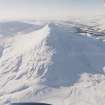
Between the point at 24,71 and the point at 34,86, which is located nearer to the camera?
the point at 34,86

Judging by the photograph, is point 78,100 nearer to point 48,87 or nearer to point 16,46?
point 48,87

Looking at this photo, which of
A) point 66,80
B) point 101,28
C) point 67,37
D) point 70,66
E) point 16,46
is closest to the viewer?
point 66,80

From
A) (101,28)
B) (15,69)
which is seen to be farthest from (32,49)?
(101,28)

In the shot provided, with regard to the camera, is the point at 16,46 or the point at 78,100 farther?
the point at 16,46

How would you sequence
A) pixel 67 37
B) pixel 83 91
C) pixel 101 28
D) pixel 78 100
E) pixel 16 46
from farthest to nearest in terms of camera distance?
pixel 101 28 < pixel 16 46 < pixel 67 37 < pixel 83 91 < pixel 78 100

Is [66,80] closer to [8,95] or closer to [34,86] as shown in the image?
[34,86]

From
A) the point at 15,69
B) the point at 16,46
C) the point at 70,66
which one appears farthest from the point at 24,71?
the point at 16,46
